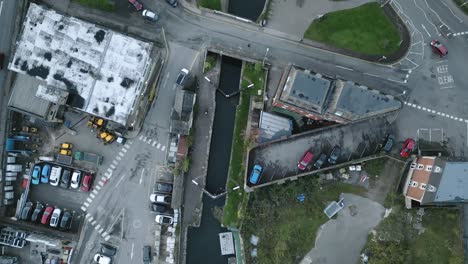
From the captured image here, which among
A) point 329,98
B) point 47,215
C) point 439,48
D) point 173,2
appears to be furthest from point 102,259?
point 439,48

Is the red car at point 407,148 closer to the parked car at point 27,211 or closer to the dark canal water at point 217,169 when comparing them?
the dark canal water at point 217,169

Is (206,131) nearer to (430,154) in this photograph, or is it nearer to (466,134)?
(430,154)

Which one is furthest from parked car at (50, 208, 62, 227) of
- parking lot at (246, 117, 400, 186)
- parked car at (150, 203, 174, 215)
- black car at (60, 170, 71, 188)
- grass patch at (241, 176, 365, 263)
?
parking lot at (246, 117, 400, 186)

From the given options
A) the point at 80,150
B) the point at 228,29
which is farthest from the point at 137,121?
the point at 228,29

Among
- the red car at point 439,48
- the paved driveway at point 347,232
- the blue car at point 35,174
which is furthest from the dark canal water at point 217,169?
the red car at point 439,48

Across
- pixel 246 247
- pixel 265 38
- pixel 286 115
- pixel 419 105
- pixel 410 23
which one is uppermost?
pixel 410 23

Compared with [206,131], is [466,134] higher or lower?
higher
